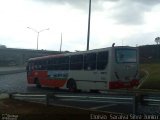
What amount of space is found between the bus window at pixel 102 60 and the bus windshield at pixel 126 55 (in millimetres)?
751

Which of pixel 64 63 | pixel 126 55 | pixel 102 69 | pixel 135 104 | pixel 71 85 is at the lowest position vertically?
pixel 135 104

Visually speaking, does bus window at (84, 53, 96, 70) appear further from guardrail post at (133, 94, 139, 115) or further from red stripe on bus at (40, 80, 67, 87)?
guardrail post at (133, 94, 139, 115)

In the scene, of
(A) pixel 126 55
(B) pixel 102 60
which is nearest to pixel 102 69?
(B) pixel 102 60

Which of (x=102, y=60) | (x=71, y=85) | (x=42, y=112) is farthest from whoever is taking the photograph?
(x=71, y=85)

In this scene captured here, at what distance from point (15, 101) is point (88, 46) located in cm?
2445

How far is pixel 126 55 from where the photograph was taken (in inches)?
1045

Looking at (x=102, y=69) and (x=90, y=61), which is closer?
(x=102, y=69)

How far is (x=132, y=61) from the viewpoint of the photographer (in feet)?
87.8

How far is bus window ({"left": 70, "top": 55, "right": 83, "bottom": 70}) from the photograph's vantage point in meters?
29.0

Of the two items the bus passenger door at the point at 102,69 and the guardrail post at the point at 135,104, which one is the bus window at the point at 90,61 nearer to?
the bus passenger door at the point at 102,69

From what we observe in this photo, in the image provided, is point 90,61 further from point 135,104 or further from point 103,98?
point 135,104

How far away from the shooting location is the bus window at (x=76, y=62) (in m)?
29.0

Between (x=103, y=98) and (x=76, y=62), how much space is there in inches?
612

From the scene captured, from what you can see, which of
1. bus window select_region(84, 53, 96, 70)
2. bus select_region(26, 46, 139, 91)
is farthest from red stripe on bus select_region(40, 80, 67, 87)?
bus window select_region(84, 53, 96, 70)
